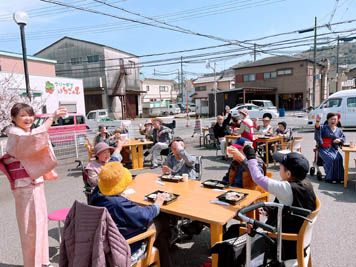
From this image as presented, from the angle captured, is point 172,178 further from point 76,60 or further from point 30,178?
point 76,60

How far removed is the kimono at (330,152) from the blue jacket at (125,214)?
470 cm

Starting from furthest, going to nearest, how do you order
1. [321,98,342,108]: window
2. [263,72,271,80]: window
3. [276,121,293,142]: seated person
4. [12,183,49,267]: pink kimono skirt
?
[263,72,271,80]: window → [321,98,342,108]: window → [276,121,293,142]: seated person → [12,183,49,267]: pink kimono skirt

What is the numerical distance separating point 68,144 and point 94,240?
24.2 feet

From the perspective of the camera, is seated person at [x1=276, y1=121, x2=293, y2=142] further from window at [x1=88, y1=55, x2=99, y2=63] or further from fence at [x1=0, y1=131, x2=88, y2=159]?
window at [x1=88, y1=55, x2=99, y2=63]

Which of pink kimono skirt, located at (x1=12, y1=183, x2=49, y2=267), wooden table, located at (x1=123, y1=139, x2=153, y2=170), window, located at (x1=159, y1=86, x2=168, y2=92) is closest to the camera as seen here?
pink kimono skirt, located at (x1=12, y1=183, x2=49, y2=267)

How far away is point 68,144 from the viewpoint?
8.40 m

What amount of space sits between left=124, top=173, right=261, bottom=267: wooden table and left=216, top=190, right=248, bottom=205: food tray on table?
0.04 metres

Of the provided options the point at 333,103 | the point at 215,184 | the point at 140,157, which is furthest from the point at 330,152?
the point at 333,103

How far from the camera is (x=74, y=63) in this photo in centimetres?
2878

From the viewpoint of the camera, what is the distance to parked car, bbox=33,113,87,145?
27.3 feet

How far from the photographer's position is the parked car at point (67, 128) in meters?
8.34

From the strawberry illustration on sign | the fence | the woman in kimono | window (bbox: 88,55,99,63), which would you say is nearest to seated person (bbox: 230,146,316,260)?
the woman in kimono

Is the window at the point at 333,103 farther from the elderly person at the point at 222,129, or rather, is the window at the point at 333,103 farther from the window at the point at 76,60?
the window at the point at 76,60

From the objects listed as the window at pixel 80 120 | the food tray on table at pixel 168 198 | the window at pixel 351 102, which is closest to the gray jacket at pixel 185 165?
the food tray on table at pixel 168 198
